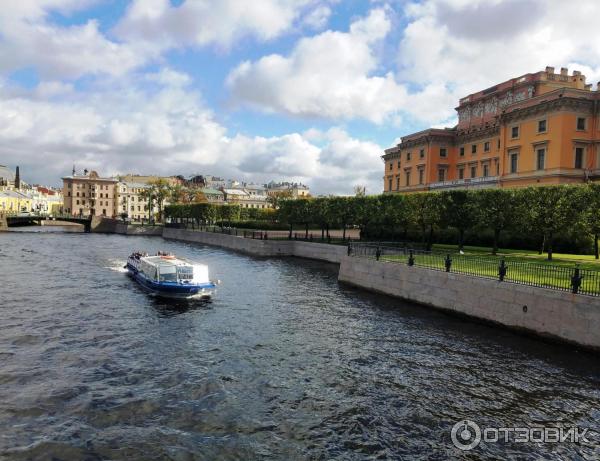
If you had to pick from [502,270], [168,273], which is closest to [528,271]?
[502,270]

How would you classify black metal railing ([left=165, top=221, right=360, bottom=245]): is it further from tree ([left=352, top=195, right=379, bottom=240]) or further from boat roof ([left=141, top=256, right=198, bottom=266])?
boat roof ([left=141, top=256, right=198, bottom=266])

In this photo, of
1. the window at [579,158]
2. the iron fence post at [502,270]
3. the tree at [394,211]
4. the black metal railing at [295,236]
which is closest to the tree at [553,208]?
the iron fence post at [502,270]

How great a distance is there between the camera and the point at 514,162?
65.8 metres

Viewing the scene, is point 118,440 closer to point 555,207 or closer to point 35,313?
point 35,313

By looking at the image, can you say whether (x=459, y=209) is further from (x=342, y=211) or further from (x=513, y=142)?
(x=513, y=142)

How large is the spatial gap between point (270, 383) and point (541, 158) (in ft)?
186

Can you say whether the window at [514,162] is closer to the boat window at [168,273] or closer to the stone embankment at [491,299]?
the stone embankment at [491,299]

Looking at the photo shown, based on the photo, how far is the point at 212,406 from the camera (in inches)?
600

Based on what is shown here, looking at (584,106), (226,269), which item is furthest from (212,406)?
(584,106)

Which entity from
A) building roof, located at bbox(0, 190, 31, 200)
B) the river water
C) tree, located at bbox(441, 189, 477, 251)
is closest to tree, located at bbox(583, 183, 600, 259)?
tree, located at bbox(441, 189, 477, 251)

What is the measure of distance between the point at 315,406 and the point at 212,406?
338 centimetres

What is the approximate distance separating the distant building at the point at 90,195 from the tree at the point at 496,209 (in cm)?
16805

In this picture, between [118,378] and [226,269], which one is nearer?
[118,378]

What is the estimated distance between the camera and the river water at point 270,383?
514 inches
